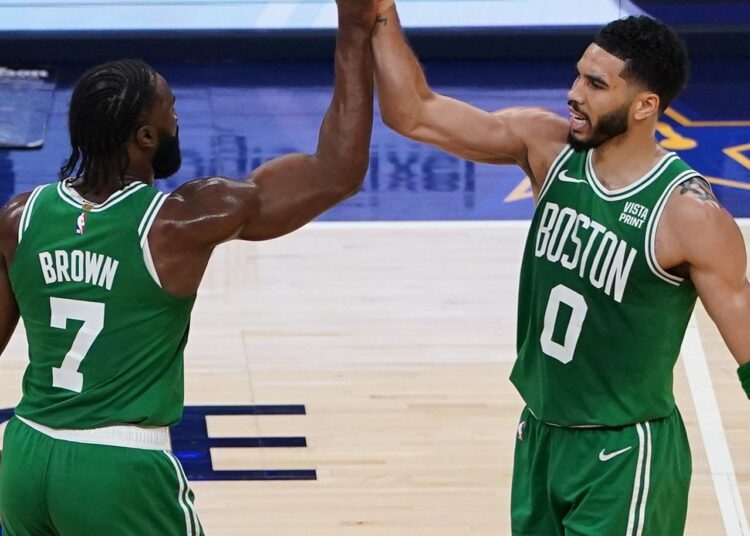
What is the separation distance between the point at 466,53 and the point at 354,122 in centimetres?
637

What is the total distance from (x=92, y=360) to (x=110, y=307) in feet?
0.45

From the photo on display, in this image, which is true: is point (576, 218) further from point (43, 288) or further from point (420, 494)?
point (420, 494)

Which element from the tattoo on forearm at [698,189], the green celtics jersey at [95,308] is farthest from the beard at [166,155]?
the tattoo on forearm at [698,189]

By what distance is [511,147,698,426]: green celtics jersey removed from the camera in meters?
3.49

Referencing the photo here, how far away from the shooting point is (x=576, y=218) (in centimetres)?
358

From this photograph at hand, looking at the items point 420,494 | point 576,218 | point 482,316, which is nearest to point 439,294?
point 482,316

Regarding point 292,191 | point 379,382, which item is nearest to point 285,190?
point 292,191

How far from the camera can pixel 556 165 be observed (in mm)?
3666

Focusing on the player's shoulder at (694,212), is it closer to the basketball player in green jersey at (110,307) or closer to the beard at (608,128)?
the beard at (608,128)

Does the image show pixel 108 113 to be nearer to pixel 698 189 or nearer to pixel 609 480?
pixel 698 189

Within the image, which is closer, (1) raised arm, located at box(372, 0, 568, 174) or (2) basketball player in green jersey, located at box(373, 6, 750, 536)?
(2) basketball player in green jersey, located at box(373, 6, 750, 536)

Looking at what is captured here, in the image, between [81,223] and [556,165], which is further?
[556,165]

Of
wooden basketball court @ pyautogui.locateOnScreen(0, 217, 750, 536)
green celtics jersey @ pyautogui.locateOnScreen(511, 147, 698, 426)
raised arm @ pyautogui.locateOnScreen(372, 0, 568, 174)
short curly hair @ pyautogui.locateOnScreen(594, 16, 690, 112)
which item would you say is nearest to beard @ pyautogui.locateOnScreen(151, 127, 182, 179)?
raised arm @ pyautogui.locateOnScreen(372, 0, 568, 174)

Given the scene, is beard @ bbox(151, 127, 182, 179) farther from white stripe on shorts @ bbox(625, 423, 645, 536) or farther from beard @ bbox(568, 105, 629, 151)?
white stripe on shorts @ bbox(625, 423, 645, 536)
